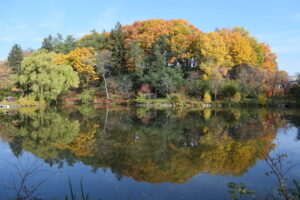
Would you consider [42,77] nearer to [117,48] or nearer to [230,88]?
[117,48]

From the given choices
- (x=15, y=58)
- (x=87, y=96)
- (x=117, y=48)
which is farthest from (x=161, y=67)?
(x=15, y=58)

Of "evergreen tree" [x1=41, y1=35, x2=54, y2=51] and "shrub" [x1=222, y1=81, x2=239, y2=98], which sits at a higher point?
"evergreen tree" [x1=41, y1=35, x2=54, y2=51]

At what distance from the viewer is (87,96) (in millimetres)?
35688

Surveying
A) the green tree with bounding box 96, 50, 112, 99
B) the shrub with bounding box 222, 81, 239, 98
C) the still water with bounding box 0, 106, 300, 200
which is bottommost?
the still water with bounding box 0, 106, 300, 200

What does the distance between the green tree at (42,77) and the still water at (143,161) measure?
682 inches

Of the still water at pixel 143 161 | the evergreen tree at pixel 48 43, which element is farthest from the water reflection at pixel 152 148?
the evergreen tree at pixel 48 43

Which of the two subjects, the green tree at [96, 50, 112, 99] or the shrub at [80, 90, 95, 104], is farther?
the shrub at [80, 90, 95, 104]

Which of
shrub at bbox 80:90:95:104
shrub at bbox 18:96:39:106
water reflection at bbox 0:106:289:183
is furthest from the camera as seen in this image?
shrub at bbox 80:90:95:104

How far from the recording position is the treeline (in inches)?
1223

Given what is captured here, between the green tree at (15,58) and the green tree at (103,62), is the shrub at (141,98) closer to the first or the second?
the green tree at (103,62)

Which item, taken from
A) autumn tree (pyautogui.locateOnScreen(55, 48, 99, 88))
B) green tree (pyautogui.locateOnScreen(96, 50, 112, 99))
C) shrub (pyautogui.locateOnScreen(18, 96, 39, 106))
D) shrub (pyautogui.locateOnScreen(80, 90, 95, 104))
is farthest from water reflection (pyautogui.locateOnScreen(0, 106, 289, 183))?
autumn tree (pyautogui.locateOnScreen(55, 48, 99, 88))

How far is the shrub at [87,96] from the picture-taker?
35688 mm

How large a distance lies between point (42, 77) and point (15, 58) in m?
22.7

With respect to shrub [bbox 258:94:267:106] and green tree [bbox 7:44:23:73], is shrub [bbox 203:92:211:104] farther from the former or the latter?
green tree [bbox 7:44:23:73]
